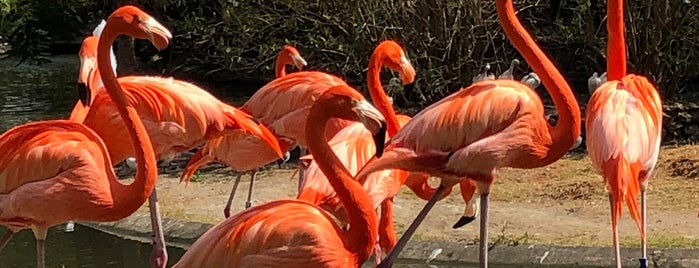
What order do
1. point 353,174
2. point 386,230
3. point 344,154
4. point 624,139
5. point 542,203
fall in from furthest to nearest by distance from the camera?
point 542,203
point 386,230
point 344,154
point 353,174
point 624,139

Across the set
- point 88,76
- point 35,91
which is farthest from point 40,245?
point 35,91

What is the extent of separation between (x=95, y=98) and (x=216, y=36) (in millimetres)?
6093

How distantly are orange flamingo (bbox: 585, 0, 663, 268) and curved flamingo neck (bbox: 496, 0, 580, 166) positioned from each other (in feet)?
0.44

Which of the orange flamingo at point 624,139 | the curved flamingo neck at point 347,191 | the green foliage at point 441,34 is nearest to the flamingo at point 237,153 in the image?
the orange flamingo at point 624,139

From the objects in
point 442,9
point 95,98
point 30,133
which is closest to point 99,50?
point 30,133

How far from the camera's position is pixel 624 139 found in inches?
171

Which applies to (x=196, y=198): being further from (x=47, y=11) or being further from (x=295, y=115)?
(x=47, y=11)

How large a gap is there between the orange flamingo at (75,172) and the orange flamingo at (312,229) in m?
0.88

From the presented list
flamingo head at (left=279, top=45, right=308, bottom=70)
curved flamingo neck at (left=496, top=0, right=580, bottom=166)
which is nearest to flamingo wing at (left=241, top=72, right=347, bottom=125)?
flamingo head at (left=279, top=45, right=308, bottom=70)

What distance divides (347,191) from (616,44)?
208 cm

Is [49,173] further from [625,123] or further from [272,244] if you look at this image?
[625,123]

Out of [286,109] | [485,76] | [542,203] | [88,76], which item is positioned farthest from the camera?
[485,76]

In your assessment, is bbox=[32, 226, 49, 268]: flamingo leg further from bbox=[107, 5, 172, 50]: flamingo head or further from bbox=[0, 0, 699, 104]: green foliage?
bbox=[0, 0, 699, 104]: green foliage

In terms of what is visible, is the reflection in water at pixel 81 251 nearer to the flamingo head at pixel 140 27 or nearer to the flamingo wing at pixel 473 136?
the flamingo head at pixel 140 27
